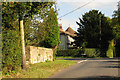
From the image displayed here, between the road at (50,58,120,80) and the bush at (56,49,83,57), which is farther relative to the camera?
the bush at (56,49,83,57)

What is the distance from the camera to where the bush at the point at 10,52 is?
36.9 feet

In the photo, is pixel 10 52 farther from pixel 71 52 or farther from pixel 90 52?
pixel 71 52

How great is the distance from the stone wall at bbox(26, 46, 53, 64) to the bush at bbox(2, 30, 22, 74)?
18.9 ft

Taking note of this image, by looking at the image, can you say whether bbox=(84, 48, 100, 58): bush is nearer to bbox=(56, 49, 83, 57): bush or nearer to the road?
bbox=(56, 49, 83, 57): bush

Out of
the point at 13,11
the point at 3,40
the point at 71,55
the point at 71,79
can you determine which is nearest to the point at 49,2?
the point at 13,11

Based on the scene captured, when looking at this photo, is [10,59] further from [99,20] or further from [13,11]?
[99,20]

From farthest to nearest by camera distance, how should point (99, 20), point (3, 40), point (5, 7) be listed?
1. point (99, 20)
2. point (5, 7)
3. point (3, 40)

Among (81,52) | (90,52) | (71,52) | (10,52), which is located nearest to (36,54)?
(10,52)

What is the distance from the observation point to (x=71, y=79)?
10.0 meters

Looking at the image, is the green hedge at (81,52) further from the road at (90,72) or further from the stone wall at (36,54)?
the road at (90,72)

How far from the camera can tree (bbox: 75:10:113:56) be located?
174 feet

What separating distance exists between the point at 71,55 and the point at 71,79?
1534 inches

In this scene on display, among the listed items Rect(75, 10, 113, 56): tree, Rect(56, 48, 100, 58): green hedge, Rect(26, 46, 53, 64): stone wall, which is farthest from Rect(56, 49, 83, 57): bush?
Rect(26, 46, 53, 64): stone wall

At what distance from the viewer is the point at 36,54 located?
69.8 ft
